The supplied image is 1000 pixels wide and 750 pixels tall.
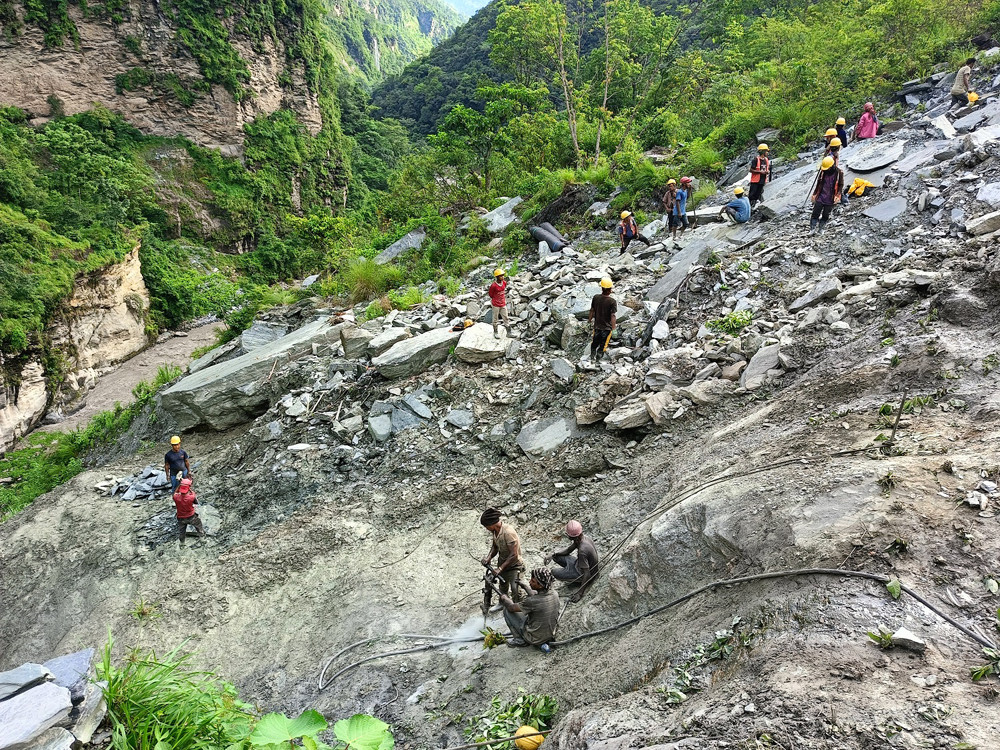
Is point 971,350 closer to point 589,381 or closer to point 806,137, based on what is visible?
point 589,381

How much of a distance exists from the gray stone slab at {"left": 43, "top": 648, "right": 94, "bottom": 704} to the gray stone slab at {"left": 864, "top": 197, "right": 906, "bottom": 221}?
32.9 feet

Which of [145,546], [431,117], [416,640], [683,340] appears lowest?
[416,640]

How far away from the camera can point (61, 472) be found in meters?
11.8

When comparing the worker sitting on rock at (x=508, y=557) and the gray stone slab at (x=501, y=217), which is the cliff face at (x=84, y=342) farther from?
the worker sitting on rock at (x=508, y=557)

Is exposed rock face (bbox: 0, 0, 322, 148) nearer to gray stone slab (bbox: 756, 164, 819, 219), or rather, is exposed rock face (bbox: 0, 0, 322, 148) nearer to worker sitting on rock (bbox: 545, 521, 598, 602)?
gray stone slab (bbox: 756, 164, 819, 219)

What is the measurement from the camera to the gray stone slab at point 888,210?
307 inches

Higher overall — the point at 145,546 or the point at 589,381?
the point at 145,546

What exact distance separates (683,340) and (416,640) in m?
4.96

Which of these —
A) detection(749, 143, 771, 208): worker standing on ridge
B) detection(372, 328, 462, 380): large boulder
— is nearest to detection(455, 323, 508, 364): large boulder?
detection(372, 328, 462, 380): large boulder

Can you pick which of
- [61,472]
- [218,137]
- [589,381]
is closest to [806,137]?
[589,381]

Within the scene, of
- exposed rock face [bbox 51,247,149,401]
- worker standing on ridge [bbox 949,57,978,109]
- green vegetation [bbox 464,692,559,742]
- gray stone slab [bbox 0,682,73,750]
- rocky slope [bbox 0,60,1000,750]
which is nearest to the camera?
gray stone slab [bbox 0,682,73,750]

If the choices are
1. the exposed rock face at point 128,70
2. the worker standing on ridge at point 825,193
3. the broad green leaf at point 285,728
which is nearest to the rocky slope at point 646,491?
the worker standing on ridge at point 825,193

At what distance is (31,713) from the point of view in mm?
2793

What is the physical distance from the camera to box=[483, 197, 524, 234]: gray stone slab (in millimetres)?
15221
